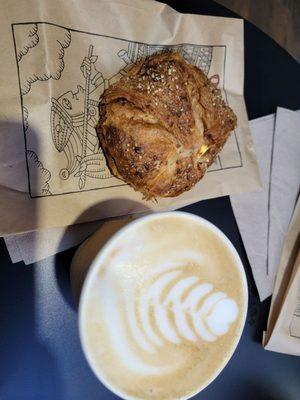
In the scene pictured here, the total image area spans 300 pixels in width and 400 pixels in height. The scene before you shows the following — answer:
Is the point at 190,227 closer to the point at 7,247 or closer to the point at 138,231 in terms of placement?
the point at 138,231

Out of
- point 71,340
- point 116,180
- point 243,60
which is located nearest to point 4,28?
point 116,180

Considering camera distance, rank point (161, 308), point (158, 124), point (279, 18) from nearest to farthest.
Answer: point (161, 308) < point (158, 124) < point (279, 18)

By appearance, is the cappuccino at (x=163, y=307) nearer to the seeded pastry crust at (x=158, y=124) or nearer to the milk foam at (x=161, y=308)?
the milk foam at (x=161, y=308)

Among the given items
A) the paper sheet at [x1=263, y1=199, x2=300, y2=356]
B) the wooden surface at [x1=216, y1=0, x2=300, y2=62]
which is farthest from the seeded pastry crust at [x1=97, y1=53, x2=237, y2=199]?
the wooden surface at [x1=216, y1=0, x2=300, y2=62]

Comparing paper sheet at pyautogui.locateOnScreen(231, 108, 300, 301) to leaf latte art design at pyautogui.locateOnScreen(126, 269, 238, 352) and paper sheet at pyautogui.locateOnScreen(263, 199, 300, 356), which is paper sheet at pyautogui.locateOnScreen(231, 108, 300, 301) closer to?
paper sheet at pyautogui.locateOnScreen(263, 199, 300, 356)

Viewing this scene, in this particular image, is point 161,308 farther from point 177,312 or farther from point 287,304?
point 287,304

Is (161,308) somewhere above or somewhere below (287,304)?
above

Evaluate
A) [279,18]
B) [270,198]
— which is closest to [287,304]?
[270,198]

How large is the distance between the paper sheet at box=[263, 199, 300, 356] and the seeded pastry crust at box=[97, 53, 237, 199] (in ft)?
1.55

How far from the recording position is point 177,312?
94 cm

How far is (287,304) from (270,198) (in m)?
0.34

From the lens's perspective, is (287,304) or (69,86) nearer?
(69,86)

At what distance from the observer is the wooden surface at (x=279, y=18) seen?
2.02m

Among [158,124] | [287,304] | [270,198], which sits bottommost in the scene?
[287,304]
